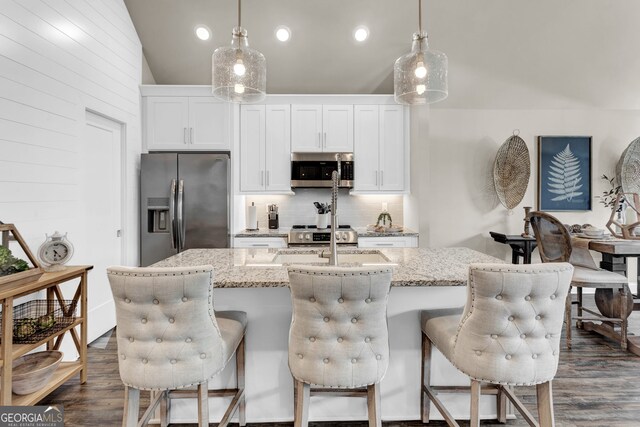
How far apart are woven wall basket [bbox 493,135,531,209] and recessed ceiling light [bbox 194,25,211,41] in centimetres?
380

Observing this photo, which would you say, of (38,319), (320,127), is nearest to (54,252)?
(38,319)

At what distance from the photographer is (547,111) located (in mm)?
4770

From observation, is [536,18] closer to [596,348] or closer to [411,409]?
[596,348]

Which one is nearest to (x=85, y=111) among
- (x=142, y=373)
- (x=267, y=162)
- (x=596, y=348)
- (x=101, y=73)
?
(x=101, y=73)

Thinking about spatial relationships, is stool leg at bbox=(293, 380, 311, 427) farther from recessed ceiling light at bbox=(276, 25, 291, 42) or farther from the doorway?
recessed ceiling light at bbox=(276, 25, 291, 42)

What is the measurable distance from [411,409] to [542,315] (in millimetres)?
990

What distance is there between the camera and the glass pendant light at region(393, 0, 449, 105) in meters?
2.19

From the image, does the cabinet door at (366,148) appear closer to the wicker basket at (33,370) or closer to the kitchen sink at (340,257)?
the kitchen sink at (340,257)

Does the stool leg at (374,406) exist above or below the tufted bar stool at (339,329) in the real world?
below

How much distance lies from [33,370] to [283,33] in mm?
3701

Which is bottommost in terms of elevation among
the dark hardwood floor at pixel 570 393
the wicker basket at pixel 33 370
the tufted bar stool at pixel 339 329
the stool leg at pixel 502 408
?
the dark hardwood floor at pixel 570 393

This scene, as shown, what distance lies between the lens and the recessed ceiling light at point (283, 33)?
400cm

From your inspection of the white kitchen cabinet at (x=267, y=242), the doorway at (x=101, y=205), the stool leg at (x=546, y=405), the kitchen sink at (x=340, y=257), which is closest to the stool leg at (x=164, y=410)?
the kitchen sink at (x=340, y=257)

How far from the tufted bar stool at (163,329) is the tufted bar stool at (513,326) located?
109 cm
